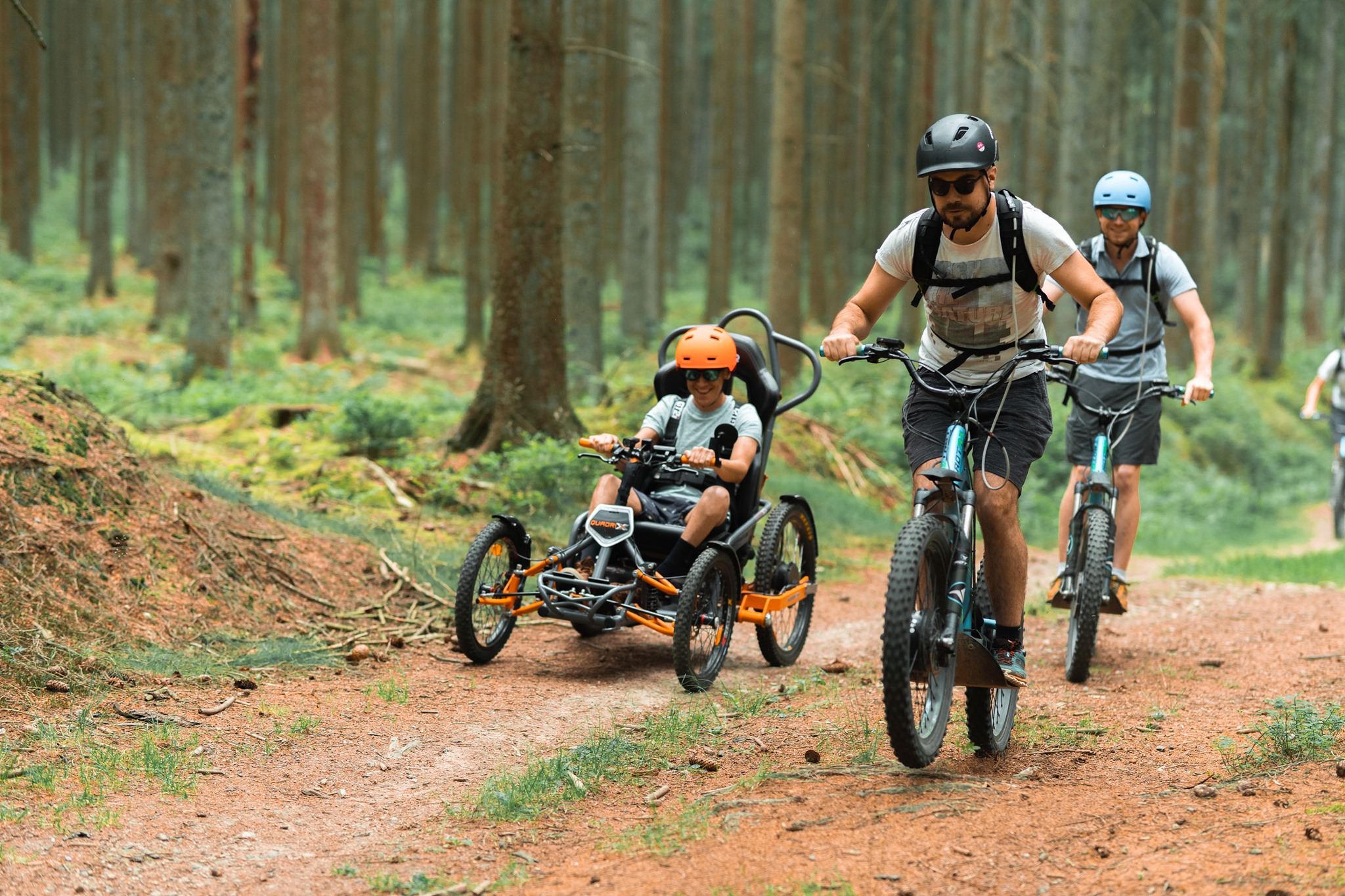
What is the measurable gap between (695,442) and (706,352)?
571 millimetres

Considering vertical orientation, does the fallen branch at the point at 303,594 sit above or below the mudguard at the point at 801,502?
below

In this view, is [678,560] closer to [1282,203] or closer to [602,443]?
[602,443]

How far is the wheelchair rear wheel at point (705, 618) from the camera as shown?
5.84 meters

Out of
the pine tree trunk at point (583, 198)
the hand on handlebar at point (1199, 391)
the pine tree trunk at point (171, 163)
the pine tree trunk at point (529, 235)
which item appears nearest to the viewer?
the hand on handlebar at point (1199, 391)

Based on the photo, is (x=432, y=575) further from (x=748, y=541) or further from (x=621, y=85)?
(x=621, y=85)

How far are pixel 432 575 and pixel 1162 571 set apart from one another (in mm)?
6477

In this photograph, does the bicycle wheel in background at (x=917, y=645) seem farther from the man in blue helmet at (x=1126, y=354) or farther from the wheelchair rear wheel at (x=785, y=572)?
the man in blue helmet at (x=1126, y=354)

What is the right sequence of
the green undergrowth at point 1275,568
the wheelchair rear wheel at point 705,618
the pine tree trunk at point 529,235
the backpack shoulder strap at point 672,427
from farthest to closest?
the pine tree trunk at point 529,235, the green undergrowth at point 1275,568, the backpack shoulder strap at point 672,427, the wheelchair rear wheel at point 705,618

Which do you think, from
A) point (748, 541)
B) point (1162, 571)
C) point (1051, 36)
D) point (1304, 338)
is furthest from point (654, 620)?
point (1304, 338)

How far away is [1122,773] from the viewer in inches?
173

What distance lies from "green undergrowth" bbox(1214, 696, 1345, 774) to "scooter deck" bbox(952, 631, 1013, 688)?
36.4 inches

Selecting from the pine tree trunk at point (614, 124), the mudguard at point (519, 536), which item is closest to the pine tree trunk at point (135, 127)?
the pine tree trunk at point (614, 124)

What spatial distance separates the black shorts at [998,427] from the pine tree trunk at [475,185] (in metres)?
16.0

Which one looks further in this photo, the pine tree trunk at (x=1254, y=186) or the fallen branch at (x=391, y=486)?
the pine tree trunk at (x=1254, y=186)
